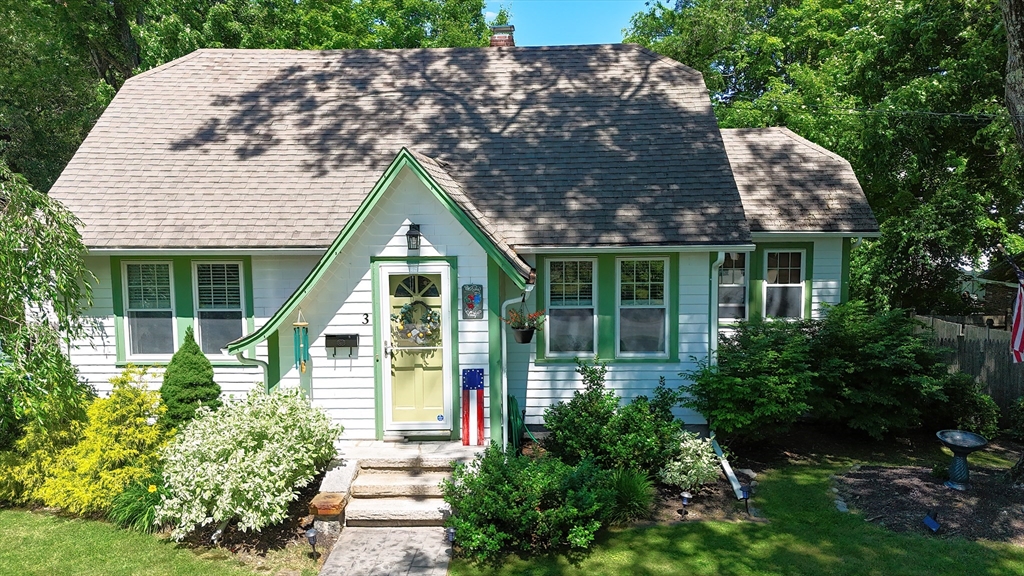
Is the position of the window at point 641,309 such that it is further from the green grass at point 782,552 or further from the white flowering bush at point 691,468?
the green grass at point 782,552

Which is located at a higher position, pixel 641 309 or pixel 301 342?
pixel 641 309

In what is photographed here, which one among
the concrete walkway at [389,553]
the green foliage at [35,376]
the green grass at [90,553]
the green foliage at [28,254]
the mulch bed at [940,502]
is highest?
the green foliage at [28,254]

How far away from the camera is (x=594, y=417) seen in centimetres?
880

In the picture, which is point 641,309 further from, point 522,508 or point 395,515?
point 395,515

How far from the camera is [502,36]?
Answer: 1577cm

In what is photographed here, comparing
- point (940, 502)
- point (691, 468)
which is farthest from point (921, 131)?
point (691, 468)

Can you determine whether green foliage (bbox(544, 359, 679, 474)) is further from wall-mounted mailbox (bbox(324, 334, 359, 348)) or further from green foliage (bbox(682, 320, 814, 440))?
wall-mounted mailbox (bbox(324, 334, 359, 348))

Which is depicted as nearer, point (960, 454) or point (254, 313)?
point (960, 454)

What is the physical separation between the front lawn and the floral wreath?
3070 millimetres

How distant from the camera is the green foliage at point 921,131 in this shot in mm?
14875

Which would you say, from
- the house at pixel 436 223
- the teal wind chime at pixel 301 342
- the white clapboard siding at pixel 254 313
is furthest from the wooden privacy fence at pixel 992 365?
the white clapboard siding at pixel 254 313

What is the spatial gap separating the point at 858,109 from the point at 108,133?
17561 millimetres

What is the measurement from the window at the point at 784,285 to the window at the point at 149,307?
10934mm

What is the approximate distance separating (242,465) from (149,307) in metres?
4.73
